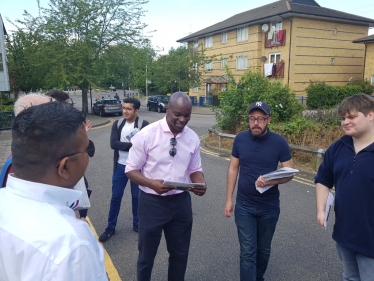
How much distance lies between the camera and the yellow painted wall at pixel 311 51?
→ 2888 cm

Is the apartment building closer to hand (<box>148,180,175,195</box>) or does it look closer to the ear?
hand (<box>148,180,175,195</box>)

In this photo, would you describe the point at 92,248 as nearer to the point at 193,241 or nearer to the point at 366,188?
the point at 366,188

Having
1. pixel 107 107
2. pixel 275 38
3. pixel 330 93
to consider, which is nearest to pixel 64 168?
pixel 107 107

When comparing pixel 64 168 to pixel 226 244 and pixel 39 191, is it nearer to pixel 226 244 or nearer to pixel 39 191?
pixel 39 191

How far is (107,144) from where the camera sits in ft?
42.1

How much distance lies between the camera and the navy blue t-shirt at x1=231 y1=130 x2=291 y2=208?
3.17 metres

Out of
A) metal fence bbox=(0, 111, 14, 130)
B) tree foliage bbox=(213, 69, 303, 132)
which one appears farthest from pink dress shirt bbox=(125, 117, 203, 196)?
metal fence bbox=(0, 111, 14, 130)

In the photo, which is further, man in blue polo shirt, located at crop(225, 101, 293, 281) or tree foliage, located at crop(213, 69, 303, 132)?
tree foliage, located at crop(213, 69, 303, 132)

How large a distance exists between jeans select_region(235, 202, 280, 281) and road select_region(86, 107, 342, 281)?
20.2 inches

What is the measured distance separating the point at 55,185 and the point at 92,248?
296mm

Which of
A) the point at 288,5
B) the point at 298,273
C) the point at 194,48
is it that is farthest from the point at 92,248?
the point at 194,48

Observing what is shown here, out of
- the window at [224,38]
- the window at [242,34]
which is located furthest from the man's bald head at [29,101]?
the window at [224,38]

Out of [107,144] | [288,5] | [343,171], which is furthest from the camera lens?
[288,5]

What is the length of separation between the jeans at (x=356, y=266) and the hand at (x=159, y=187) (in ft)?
4.97
